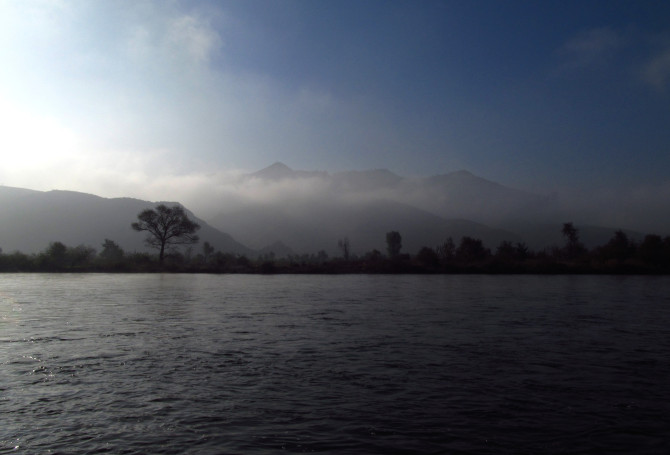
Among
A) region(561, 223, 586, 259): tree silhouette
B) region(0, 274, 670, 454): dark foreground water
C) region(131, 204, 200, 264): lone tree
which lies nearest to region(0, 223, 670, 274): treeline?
region(131, 204, 200, 264): lone tree

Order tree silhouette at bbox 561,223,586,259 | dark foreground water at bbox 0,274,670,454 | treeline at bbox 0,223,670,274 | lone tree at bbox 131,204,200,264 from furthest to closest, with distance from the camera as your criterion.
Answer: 1. tree silhouette at bbox 561,223,586,259
2. lone tree at bbox 131,204,200,264
3. treeline at bbox 0,223,670,274
4. dark foreground water at bbox 0,274,670,454

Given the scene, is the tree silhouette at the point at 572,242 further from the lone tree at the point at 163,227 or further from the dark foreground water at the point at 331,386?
the dark foreground water at the point at 331,386

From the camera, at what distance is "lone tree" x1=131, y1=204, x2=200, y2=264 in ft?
402

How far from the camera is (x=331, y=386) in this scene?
13.9 metres

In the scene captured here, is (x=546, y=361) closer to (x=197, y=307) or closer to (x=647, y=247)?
(x=197, y=307)

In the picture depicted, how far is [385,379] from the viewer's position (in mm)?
14867

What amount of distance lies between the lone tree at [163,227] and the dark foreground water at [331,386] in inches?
3893

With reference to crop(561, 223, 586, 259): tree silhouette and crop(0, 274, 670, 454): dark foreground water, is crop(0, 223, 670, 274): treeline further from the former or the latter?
crop(0, 274, 670, 454): dark foreground water

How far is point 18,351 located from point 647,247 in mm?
132856

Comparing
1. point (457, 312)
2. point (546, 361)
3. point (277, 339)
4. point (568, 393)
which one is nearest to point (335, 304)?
point (457, 312)

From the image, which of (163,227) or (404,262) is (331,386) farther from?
(163,227)

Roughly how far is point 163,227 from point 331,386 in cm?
11840

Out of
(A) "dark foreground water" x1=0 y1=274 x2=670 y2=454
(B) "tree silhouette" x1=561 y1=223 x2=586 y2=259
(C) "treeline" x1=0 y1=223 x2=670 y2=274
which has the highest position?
(B) "tree silhouette" x1=561 y1=223 x2=586 y2=259

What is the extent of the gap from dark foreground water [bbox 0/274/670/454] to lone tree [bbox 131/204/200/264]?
98873 mm
